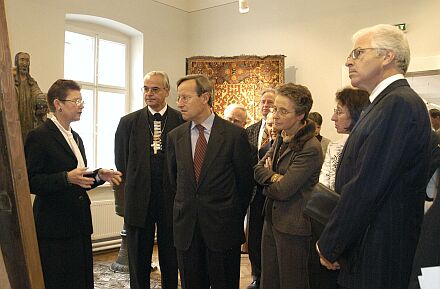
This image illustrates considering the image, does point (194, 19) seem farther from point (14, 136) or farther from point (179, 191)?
point (14, 136)

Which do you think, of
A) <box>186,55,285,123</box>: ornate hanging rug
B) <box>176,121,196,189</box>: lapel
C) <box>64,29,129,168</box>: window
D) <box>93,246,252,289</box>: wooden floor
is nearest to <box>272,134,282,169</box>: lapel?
<box>176,121,196,189</box>: lapel

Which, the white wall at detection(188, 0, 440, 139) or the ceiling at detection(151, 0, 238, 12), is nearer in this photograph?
the white wall at detection(188, 0, 440, 139)

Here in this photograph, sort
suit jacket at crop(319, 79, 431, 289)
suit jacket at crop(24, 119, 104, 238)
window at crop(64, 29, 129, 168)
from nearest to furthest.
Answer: suit jacket at crop(319, 79, 431, 289)
suit jacket at crop(24, 119, 104, 238)
window at crop(64, 29, 129, 168)

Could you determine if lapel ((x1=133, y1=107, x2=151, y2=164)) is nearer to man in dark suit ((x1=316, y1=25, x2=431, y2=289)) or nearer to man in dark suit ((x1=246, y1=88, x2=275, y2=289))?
man in dark suit ((x1=246, y1=88, x2=275, y2=289))

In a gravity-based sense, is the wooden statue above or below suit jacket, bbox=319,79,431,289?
above

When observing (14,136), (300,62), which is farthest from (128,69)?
(14,136)

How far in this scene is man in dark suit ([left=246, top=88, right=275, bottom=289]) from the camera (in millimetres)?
3779

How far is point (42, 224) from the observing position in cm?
242

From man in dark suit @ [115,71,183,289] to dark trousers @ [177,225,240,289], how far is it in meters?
0.58

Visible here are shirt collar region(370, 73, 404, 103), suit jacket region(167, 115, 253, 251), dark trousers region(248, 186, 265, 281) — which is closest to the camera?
shirt collar region(370, 73, 404, 103)

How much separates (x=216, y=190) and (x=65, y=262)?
3.06 ft

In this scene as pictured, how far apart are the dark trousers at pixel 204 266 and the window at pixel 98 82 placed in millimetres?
4075

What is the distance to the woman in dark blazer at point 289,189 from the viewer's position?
2.46m

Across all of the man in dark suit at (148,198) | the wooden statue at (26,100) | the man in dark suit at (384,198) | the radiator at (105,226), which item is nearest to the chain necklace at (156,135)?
the man in dark suit at (148,198)
